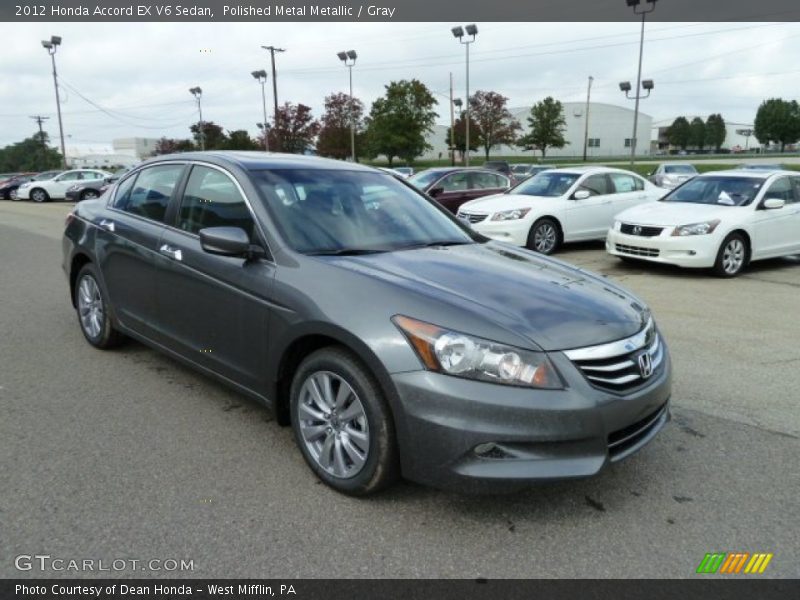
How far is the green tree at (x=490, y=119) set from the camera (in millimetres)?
69312

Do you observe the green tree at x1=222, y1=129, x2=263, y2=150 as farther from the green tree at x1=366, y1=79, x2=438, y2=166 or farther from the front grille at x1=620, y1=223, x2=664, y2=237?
the front grille at x1=620, y1=223, x2=664, y2=237

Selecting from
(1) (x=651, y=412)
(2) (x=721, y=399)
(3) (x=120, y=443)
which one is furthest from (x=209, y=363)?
(2) (x=721, y=399)

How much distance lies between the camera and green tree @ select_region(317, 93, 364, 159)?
64875mm

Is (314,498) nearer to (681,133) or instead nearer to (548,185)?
(548,185)

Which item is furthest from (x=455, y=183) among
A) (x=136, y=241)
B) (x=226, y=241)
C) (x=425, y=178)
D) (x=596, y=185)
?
(x=226, y=241)

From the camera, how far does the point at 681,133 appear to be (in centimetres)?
12706

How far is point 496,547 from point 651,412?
98cm

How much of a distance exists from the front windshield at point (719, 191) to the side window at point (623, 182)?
5.97 feet

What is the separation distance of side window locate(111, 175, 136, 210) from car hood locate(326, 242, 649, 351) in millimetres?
2508

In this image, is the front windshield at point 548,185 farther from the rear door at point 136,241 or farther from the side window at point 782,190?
the rear door at point 136,241

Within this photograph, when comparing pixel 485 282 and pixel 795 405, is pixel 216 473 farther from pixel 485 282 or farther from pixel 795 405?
pixel 795 405

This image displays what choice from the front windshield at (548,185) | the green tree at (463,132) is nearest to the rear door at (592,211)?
the front windshield at (548,185)

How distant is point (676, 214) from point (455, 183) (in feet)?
19.7

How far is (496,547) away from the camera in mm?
2678
